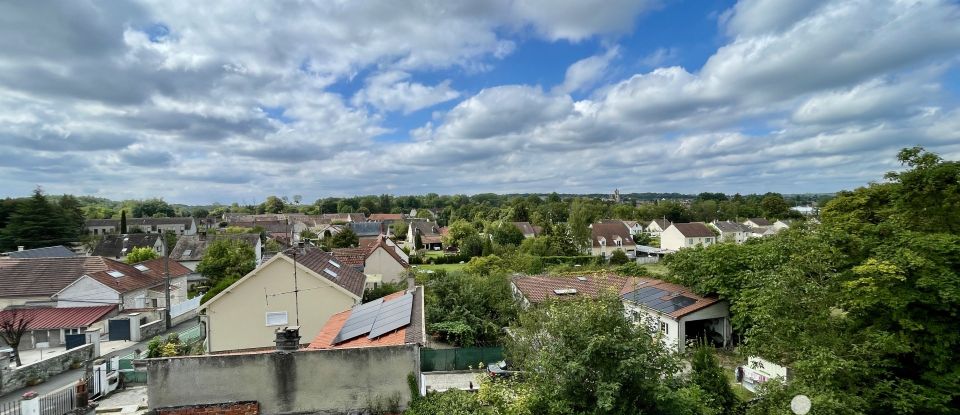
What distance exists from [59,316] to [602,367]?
97.1 ft

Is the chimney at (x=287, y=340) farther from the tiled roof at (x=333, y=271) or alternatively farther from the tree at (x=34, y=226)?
the tree at (x=34, y=226)

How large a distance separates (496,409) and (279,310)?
42.7 feet

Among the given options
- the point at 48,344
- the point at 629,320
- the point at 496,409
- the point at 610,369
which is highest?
the point at 629,320

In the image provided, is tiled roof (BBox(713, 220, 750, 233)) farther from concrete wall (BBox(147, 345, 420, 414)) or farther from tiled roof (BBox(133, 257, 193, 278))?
concrete wall (BBox(147, 345, 420, 414))

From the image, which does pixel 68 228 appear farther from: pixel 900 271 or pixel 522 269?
pixel 900 271

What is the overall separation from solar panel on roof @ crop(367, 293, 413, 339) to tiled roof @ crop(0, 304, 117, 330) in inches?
807

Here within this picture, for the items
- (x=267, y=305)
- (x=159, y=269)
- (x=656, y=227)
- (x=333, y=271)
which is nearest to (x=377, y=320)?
(x=267, y=305)

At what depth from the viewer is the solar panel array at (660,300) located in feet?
76.5

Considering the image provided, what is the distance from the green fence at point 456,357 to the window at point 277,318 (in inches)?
238

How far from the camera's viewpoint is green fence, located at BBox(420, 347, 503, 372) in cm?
1972

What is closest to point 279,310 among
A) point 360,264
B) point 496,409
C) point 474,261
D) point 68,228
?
point 496,409

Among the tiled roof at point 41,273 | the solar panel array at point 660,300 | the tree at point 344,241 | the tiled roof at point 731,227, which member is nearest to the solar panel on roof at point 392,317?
the solar panel array at point 660,300

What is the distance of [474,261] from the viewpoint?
42812 mm

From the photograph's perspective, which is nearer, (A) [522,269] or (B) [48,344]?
(B) [48,344]
